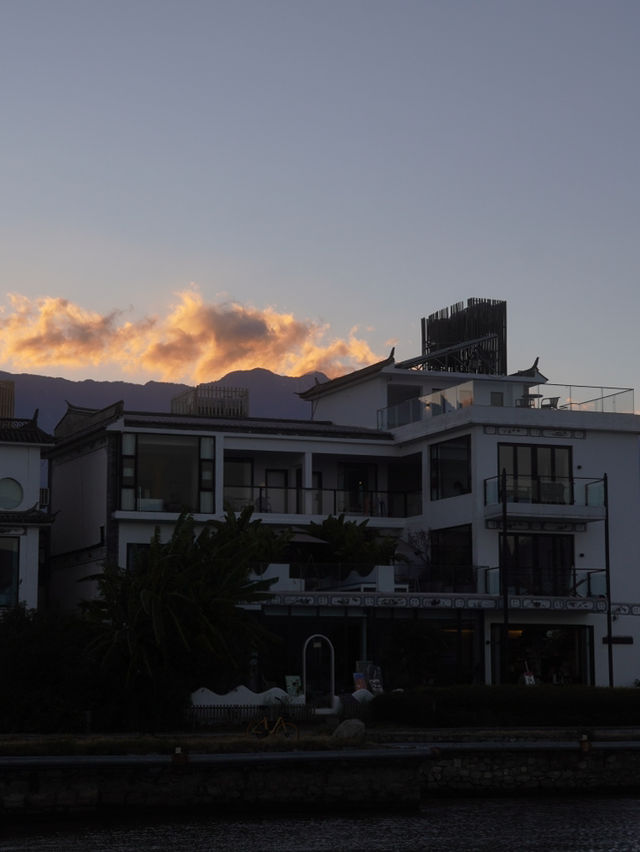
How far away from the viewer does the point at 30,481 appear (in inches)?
1959

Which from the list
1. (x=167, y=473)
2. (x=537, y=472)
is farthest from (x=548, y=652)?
(x=167, y=473)

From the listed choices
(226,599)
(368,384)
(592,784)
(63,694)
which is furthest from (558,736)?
(368,384)

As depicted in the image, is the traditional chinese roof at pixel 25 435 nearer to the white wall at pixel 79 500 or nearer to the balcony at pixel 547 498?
the white wall at pixel 79 500

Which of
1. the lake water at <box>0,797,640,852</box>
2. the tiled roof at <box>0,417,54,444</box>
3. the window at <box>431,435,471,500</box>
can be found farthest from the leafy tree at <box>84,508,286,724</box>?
the window at <box>431,435,471,500</box>

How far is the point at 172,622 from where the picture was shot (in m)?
39.2

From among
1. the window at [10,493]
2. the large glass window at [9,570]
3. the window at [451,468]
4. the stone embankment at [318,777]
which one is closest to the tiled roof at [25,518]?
the large glass window at [9,570]

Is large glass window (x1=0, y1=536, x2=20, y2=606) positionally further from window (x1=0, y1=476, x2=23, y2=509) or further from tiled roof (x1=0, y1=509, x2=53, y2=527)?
window (x1=0, y1=476, x2=23, y2=509)

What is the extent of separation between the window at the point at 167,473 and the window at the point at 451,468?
334 inches

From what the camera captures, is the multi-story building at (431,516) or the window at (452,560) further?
the window at (452,560)

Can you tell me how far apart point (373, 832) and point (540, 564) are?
78.7ft

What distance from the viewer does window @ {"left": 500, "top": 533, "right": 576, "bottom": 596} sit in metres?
51.5

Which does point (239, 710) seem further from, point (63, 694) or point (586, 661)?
point (586, 661)

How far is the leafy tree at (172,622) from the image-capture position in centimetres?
3919

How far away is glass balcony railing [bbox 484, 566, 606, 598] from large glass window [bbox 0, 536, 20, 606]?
16.1 m
